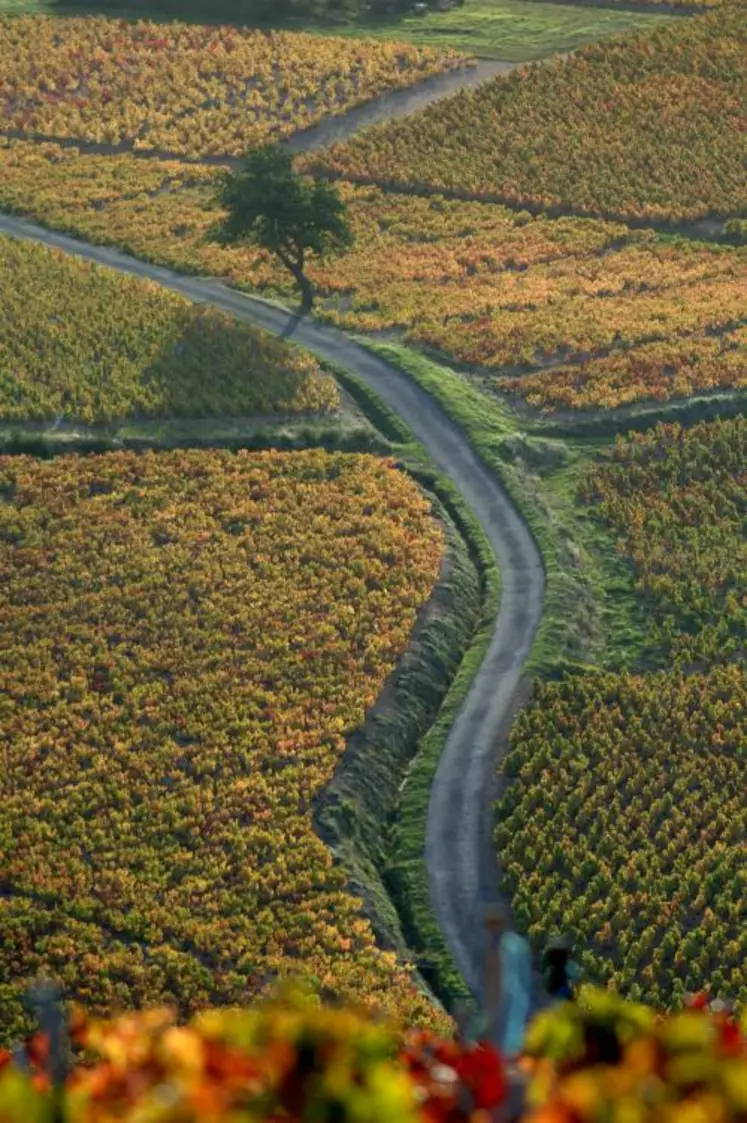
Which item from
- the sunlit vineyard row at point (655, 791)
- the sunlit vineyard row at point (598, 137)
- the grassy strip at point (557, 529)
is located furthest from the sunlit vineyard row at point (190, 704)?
the sunlit vineyard row at point (598, 137)

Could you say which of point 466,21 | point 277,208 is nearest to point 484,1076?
point 277,208

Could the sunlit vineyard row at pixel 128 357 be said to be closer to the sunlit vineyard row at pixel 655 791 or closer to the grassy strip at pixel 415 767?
the grassy strip at pixel 415 767

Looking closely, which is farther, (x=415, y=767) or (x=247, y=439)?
(x=247, y=439)

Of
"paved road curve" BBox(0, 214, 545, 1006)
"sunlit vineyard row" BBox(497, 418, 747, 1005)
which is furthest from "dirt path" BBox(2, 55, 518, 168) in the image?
"sunlit vineyard row" BBox(497, 418, 747, 1005)

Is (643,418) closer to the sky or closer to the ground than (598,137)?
closer to the ground

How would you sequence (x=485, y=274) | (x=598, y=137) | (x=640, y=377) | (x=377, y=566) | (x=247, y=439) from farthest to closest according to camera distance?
(x=598, y=137)
(x=485, y=274)
(x=640, y=377)
(x=247, y=439)
(x=377, y=566)

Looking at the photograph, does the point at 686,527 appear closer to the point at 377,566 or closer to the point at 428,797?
the point at 377,566

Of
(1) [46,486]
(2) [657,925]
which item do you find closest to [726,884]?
(2) [657,925]
